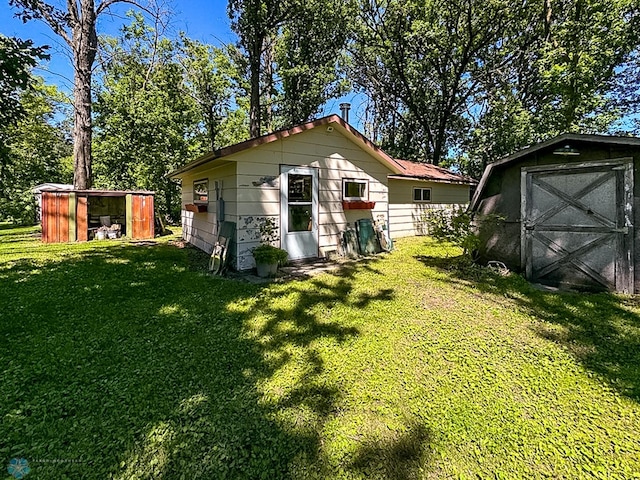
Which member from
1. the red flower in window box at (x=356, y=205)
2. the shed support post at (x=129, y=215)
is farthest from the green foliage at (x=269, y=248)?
the shed support post at (x=129, y=215)

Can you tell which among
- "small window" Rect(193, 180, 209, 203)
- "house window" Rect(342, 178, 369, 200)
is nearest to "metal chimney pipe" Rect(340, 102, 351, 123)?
"house window" Rect(342, 178, 369, 200)

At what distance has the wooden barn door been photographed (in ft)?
15.3

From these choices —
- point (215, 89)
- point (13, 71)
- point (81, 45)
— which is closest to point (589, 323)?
point (13, 71)

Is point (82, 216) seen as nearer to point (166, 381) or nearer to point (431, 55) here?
point (166, 381)

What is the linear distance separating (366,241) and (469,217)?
274 centimetres

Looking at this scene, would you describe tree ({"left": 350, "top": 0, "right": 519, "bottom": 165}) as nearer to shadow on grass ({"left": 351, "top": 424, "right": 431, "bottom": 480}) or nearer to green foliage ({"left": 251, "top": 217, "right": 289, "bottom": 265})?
green foliage ({"left": 251, "top": 217, "right": 289, "bottom": 265})

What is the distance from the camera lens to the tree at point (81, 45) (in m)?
10.4

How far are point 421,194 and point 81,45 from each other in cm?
1344

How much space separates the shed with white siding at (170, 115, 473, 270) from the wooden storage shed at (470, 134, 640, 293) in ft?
10.5

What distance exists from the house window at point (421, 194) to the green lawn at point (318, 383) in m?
7.14

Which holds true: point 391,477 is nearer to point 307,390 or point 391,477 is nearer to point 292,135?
point 307,390

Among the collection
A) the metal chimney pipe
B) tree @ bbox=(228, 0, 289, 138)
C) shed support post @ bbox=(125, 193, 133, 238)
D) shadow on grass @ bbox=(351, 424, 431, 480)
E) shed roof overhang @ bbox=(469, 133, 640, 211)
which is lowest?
shadow on grass @ bbox=(351, 424, 431, 480)

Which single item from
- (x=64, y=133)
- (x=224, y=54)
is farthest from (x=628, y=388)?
(x=64, y=133)

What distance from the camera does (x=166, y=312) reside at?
4.10 metres
